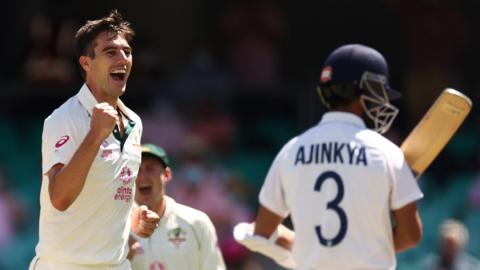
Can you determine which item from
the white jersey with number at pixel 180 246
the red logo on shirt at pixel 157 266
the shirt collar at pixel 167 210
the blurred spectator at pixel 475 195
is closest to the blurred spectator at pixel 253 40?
the blurred spectator at pixel 475 195

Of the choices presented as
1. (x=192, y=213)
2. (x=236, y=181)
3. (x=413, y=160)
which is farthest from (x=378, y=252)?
(x=236, y=181)

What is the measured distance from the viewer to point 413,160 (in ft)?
20.6

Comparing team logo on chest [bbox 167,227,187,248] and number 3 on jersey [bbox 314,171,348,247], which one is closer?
number 3 on jersey [bbox 314,171,348,247]

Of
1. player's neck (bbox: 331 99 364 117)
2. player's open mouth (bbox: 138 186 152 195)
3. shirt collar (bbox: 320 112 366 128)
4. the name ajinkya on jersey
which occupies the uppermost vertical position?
player's neck (bbox: 331 99 364 117)

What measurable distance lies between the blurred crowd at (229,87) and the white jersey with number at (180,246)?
16.3 feet

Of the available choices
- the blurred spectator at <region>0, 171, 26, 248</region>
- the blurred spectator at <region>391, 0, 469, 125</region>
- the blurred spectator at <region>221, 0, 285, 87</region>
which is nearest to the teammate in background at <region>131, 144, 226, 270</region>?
the blurred spectator at <region>0, 171, 26, 248</region>

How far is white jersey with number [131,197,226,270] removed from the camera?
23.4 feet

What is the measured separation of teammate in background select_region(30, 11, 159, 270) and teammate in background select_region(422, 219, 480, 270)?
5613mm

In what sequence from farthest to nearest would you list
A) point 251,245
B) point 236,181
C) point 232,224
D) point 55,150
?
point 236,181 → point 232,224 → point 251,245 → point 55,150

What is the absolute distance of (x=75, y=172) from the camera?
5.53 m

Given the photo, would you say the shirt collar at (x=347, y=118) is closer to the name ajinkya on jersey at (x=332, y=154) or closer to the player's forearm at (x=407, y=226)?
the name ajinkya on jersey at (x=332, y=154)

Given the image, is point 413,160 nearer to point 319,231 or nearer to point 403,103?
point 319,231

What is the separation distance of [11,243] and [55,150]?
274 inches

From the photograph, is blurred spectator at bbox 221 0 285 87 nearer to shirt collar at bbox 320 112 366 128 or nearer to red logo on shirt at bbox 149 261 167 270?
red logo on shirt at bbox 149 261 167 270
